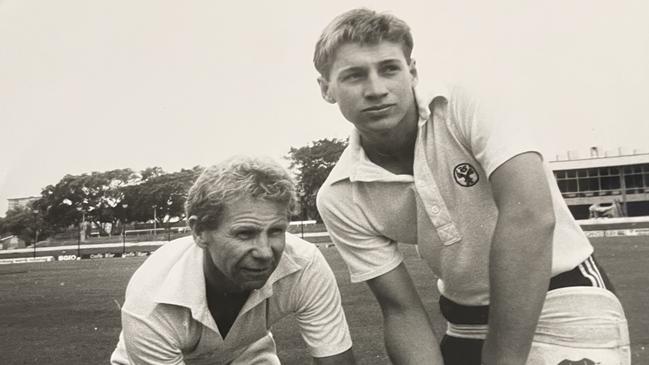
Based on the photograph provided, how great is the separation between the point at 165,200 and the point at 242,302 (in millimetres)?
4424

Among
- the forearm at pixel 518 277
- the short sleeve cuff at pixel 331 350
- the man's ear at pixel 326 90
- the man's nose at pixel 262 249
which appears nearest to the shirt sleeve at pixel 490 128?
the forearm at pixel 518 277

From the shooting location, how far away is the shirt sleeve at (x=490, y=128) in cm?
100

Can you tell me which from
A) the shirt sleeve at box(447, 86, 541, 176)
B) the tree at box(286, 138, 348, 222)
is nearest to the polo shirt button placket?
the shirt sleeve at box(447, 86, 541, 176)

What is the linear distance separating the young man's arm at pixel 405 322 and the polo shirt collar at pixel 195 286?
23 centimetres

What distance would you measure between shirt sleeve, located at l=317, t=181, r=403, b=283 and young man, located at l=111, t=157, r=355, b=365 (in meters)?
0.11

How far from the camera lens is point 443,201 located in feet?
3.66

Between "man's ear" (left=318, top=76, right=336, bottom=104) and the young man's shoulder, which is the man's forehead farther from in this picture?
the young man's shoulder

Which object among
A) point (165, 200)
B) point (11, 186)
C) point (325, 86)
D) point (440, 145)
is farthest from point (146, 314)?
point (165, 200)

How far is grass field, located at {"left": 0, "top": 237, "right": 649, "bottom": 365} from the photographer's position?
287 cm

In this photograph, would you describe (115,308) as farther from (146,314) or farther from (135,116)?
(146,314)

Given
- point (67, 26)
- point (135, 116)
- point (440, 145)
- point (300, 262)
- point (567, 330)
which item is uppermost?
point (67, 26)

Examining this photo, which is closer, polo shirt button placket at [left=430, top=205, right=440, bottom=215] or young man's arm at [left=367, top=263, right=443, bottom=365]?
polo shirt button placket at [left=430, top=205, right=440, bottom=215]

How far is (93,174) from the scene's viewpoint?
5477 millimetres

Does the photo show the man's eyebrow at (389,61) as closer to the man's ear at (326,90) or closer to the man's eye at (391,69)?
the man's eye at (391,69)
